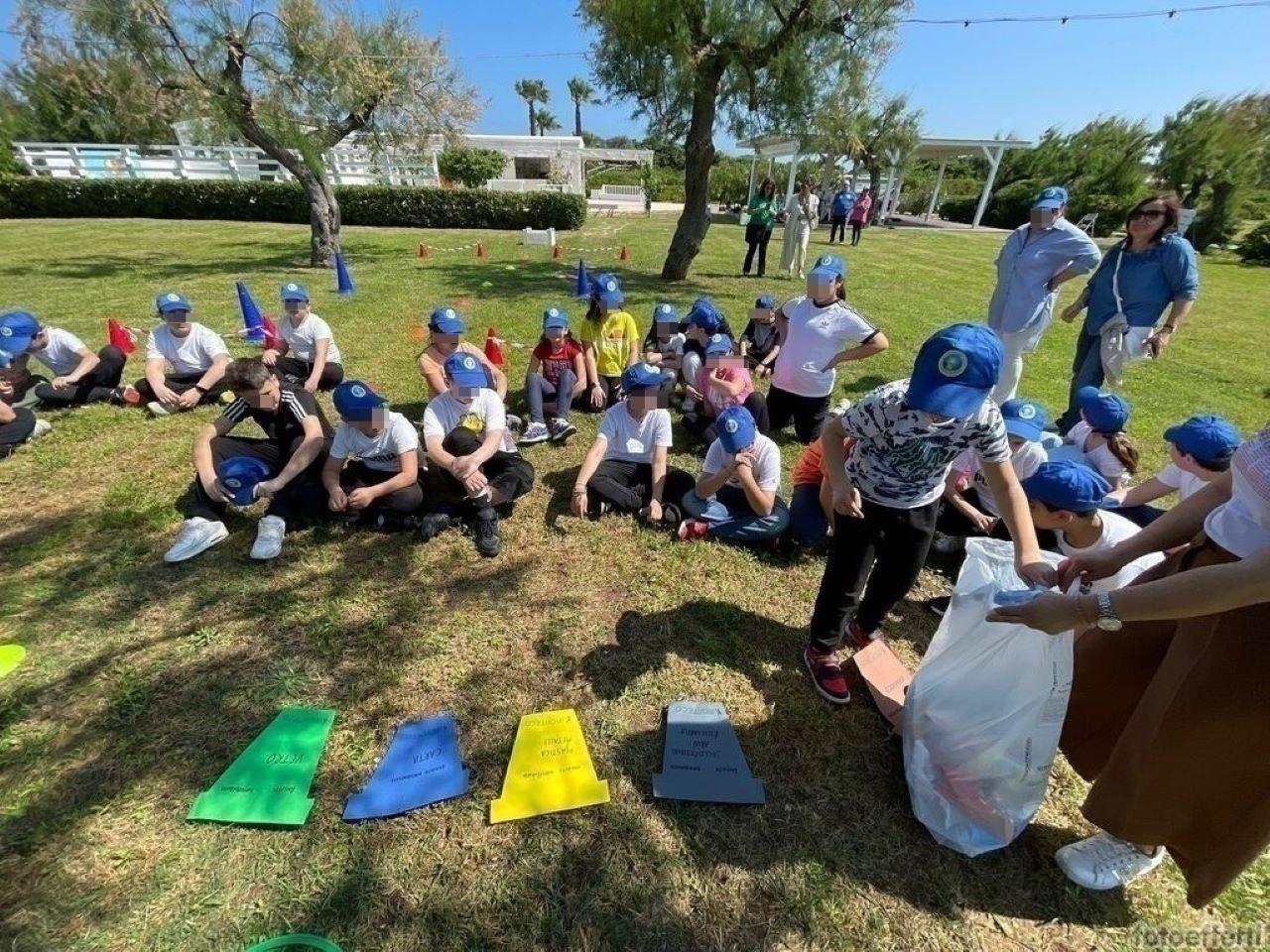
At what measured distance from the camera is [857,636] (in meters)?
2.89

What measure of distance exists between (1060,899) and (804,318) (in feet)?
12.0

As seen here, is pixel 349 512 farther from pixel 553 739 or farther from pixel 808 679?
pixel 808 679

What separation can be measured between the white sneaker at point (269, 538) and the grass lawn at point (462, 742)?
0.09 metres

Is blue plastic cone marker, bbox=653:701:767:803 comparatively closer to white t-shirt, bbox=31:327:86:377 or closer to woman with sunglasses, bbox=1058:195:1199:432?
woman with sunglasses, bbox=1058:195:1199:432

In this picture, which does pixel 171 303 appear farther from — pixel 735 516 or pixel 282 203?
pixel 282 203

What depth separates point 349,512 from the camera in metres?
3.63

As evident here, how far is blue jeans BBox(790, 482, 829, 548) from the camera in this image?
11.7 feet

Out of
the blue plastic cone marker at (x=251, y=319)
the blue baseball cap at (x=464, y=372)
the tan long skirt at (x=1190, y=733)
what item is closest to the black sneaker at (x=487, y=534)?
the blue baseball cap at (x=464, y=372)

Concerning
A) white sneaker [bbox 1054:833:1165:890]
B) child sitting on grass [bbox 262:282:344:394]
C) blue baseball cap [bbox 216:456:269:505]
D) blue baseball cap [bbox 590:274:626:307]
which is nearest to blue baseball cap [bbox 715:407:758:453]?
white sneaker [bbox 1054:833:1165:890]

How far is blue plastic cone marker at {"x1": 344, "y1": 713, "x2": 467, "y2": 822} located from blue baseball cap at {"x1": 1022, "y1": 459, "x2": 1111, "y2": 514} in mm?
2505

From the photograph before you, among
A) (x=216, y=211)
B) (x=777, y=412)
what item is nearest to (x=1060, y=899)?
(x=777, y=412)

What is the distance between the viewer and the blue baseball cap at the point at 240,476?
11.6 ft

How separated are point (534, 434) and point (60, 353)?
4178 mm

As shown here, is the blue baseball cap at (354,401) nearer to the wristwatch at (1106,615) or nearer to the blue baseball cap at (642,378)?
the blue baseball cap at (642,378)
